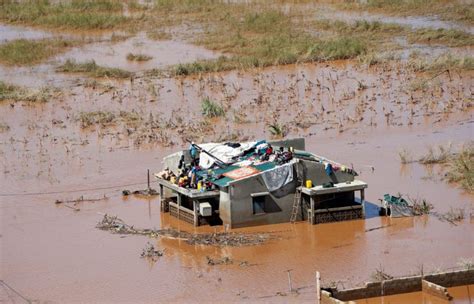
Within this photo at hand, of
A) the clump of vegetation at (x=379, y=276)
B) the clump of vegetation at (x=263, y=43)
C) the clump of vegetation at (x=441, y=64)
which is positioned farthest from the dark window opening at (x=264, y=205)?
the clump of vegetation at (x=263, y=43)

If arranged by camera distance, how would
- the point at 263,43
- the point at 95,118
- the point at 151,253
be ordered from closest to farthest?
the point at 151,253 < the point at 95,118 < the point at 263,43

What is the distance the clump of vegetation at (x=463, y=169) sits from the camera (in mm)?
20594

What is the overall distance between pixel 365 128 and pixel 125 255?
9214mm

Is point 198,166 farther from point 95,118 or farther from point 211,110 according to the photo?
point 95,118

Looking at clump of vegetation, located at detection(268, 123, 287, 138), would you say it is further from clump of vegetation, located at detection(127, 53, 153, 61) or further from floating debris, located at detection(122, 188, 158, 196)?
clump of vegetation, located at detection(127, 53, 153, 61)

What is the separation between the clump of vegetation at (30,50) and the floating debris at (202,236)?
15.8m

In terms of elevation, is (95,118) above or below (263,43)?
below

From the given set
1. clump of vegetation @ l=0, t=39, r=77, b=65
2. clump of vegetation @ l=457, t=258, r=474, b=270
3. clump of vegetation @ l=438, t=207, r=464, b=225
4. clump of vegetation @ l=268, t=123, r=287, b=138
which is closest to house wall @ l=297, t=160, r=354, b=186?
clump of vegetation @ l=438, t=207, r=464, b=225

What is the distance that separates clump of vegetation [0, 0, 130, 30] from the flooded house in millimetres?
20992

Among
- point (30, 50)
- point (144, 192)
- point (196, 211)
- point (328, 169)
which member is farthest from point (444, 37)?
point (196, 211)

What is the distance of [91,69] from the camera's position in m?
32.0

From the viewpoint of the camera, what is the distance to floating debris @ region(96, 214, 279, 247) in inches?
707

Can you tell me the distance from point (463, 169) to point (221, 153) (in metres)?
4.85

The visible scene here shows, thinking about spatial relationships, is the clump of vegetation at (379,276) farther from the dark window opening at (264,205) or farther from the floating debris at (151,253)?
the floating debris at (151,253)
